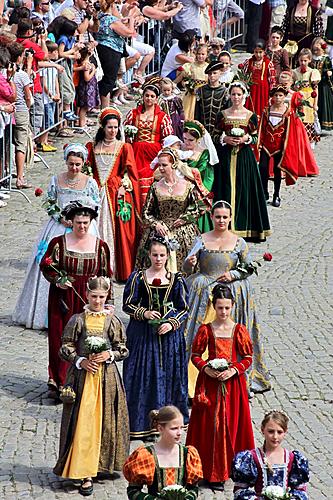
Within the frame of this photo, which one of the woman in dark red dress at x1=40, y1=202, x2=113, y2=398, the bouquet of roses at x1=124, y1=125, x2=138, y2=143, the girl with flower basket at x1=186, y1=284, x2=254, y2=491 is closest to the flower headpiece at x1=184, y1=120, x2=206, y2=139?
the bouquet of roses at x1=124, y1=125, x2=138, y2=143

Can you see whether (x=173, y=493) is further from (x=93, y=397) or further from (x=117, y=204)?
(x=117, y=204)

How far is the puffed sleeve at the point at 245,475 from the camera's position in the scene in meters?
8.47

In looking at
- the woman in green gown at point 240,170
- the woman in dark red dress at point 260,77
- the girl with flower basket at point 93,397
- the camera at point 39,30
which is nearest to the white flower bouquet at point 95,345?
the girl with flower basket at point 93,397

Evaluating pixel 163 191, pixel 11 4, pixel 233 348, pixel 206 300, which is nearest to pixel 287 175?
pixel 11 4

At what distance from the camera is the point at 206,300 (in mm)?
12125

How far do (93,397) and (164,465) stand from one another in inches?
71.4

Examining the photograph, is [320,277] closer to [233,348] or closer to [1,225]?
[1,225]

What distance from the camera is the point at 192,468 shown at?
855 cm

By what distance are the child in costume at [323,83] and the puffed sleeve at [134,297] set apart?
1127 cm

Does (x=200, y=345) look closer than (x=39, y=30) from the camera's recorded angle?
Yes

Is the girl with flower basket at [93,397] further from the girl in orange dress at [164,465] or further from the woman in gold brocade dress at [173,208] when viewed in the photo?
the woman in gold brocade dress at [173,208]

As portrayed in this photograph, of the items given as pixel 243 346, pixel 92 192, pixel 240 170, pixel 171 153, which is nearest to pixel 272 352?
pixel 171 153

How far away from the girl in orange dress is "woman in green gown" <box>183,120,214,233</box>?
626cm

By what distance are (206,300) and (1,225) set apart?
515cm
